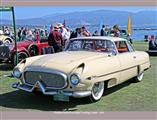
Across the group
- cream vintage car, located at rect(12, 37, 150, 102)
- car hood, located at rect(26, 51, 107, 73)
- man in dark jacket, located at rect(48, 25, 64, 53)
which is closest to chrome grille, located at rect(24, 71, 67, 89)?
cream vintage car, located at rect(12, 37, 150, 102)

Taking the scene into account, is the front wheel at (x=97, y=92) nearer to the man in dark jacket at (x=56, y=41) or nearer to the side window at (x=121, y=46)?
the side window at (x=121, y=46)

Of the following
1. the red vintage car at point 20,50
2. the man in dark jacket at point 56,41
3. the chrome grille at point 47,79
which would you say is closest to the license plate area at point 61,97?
the chrome grille at point 47,79

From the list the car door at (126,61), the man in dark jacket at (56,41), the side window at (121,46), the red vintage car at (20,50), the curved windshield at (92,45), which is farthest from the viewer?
the man in dark jacket at (56,41)

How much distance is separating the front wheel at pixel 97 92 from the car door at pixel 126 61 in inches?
30.3

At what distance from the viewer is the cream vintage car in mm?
6426

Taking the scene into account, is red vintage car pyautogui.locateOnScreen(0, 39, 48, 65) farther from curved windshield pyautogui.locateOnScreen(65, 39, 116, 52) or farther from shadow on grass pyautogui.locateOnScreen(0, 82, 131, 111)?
shadow on grass pyautogui.locateOnScreen(0, 82, 131, 111)

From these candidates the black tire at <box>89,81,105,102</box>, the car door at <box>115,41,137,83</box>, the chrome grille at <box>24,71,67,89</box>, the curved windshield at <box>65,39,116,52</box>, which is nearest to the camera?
the chrome grille at <box>24,71,67,89</box>

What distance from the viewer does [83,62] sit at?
263 inches

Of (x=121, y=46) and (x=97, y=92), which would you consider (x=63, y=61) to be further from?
(x=121, y=46)

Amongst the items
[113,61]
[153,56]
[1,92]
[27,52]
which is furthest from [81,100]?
[153,56]

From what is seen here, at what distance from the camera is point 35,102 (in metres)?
6.89

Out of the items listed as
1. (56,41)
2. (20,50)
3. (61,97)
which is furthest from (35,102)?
(56,41)

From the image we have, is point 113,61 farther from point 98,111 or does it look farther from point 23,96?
point 23,96

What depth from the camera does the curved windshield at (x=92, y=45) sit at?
802 cm
